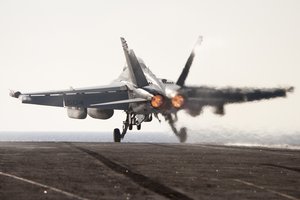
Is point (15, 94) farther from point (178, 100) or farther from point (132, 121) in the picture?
point (178, 100)

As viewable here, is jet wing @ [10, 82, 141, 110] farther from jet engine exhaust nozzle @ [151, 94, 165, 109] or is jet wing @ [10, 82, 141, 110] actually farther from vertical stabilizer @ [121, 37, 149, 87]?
jet engine exhaust nozzle @ [151, 94, 165, 109]

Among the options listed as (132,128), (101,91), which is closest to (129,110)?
(132,128)

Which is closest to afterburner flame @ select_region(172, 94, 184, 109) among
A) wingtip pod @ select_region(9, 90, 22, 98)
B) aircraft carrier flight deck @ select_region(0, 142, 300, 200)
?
aircraft carrier flight deck @ select_region(0, 142, 300, 200)

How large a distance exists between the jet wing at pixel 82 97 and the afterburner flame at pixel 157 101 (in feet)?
11.3

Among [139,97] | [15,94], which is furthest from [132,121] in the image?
[15,94]

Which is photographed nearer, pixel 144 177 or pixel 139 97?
pixel 144 177

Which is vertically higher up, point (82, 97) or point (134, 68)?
point (134, 68)

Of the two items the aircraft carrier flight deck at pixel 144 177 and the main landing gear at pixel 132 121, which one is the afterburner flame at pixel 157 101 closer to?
the main landing gear at pixel 132 121

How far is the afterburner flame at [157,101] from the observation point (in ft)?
104

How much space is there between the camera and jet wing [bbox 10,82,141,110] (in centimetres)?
3659

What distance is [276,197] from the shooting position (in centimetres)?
1035

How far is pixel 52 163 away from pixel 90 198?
637cm

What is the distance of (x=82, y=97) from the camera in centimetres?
3788

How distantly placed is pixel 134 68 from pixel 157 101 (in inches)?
142
